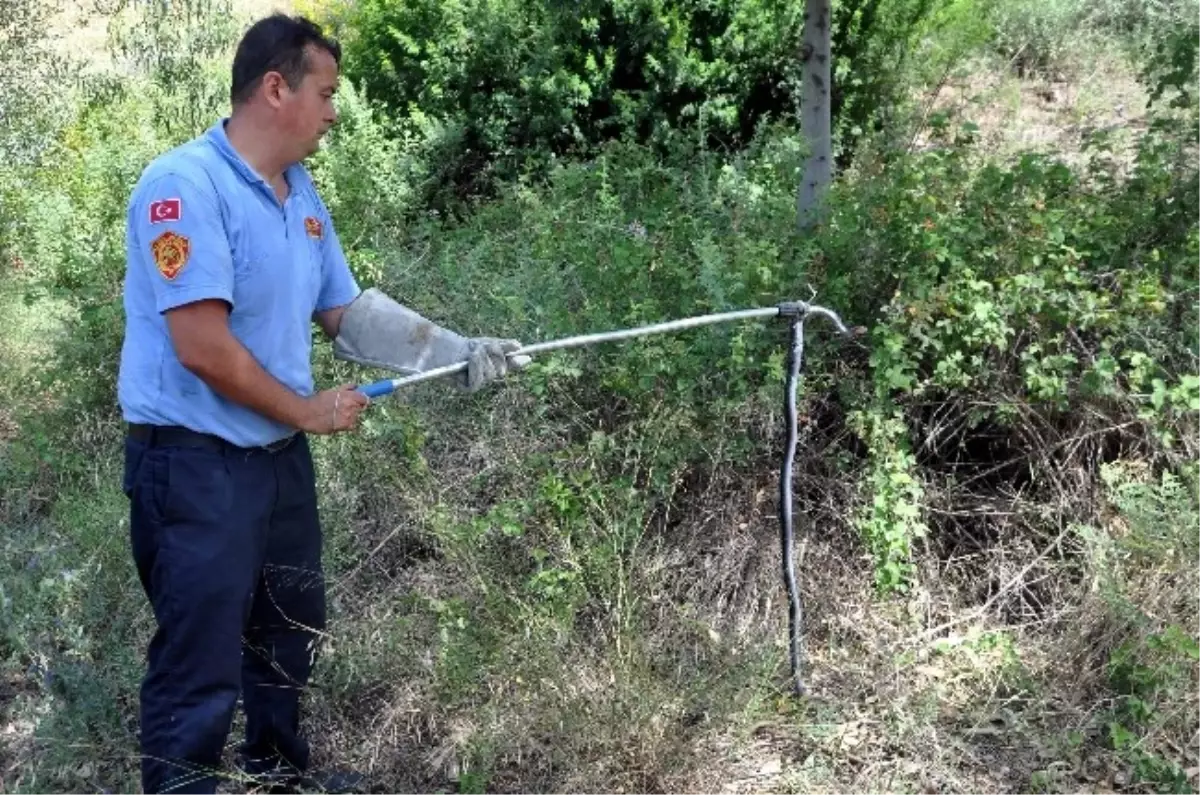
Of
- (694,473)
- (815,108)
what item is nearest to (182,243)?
(694,473)

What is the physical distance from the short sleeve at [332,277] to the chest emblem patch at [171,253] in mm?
557

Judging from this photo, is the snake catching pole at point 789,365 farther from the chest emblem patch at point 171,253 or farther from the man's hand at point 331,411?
the chest emblem patch at point 171,253

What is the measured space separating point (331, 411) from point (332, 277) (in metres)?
0.53

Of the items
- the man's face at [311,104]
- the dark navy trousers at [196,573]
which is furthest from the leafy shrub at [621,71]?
the dark navy trousers at [196,573]

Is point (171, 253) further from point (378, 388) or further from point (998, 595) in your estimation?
point (998, 595)

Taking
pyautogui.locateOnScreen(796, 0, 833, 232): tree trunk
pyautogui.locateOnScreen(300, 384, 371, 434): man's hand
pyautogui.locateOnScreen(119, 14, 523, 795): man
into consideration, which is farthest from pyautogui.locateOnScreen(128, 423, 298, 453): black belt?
pyautogui.locateOnScreen(796, 0, 833, 232): tree trunk

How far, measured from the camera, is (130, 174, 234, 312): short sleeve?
252cm

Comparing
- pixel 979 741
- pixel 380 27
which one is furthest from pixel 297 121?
pixel 380 27

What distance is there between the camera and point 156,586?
2736 millimetres

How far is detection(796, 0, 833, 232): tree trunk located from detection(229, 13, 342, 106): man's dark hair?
2382mm

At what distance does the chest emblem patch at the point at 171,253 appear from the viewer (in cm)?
252

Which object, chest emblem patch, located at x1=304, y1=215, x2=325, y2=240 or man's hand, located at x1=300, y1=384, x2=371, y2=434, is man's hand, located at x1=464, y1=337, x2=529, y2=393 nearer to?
man's hand, located at x1=300, y1=384, x2=371, y2=434

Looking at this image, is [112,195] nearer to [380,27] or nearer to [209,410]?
[380,27]

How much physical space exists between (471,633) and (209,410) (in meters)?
1.01
